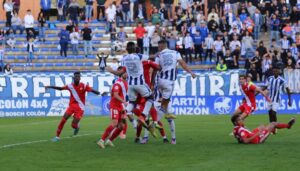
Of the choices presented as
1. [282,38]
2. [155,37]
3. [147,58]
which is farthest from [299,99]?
[147,58]

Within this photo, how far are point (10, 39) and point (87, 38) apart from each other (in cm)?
535

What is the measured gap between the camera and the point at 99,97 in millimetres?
41906

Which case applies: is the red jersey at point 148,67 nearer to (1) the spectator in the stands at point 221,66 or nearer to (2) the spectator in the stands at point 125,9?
(1) the spectator in the stands at point 221,66

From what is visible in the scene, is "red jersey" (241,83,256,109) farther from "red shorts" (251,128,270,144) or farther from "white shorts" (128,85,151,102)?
"white shorts" (128,85,151,102)

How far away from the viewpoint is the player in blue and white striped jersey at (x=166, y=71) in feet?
71.8

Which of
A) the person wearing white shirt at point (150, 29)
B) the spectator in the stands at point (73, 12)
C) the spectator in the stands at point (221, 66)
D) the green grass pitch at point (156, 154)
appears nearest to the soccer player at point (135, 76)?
the green grass pitch at point (156, 154)

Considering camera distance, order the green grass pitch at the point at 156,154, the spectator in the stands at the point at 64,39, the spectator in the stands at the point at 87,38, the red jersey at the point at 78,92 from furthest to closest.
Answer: the spectator in the stands at the point at 64,39, the spectator in the stands at the point at 87,38, the red jersey at the point at 78,92, the green grass pitch at the point at 156,154

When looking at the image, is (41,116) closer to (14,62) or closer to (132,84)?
(14,62)

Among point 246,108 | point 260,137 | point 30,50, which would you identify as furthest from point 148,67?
point 30,50

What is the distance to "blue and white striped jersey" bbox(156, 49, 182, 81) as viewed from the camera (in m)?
21.9

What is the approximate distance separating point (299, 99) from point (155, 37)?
9000mm

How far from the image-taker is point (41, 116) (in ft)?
137

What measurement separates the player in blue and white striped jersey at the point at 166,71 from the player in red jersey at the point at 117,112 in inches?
41.1

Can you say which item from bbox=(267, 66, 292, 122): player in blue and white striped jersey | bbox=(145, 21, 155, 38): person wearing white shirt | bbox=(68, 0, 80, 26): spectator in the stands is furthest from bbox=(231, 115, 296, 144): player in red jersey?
bbox=(68, 0, 80, 26): spectator in the stands
